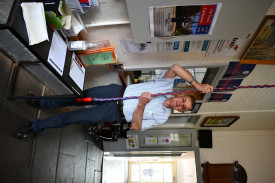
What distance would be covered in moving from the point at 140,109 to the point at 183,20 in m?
0.75

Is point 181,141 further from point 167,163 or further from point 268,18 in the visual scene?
point 268,18

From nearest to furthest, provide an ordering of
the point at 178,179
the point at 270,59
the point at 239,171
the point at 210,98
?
the point at 270,59 → the point at 210,98 → the point at 239,171 → the point at 178,179

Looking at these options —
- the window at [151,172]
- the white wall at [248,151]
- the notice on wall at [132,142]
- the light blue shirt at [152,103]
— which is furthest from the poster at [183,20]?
the window at [151,172]

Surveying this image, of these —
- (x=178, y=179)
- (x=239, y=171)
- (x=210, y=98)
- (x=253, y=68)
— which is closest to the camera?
(x=253, y=68)

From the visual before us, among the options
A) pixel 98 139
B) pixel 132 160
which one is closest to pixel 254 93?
pixel 98 139

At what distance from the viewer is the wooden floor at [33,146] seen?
1.41m

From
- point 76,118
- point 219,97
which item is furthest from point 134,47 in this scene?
point 219,97

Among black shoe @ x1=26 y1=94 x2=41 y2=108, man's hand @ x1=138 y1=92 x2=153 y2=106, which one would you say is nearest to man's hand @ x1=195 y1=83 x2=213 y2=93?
man's hand @ x1=138 y1=92 x2=153 y2=106

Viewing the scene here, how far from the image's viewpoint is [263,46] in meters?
1.38

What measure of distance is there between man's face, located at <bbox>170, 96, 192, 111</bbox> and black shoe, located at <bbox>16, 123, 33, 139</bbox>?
4.13 ft

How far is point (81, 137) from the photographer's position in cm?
249

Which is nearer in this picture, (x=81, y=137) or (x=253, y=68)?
(x=253, y=68)

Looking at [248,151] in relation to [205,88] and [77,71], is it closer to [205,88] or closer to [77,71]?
[205,88]

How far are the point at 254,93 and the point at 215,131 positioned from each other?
141 cm
